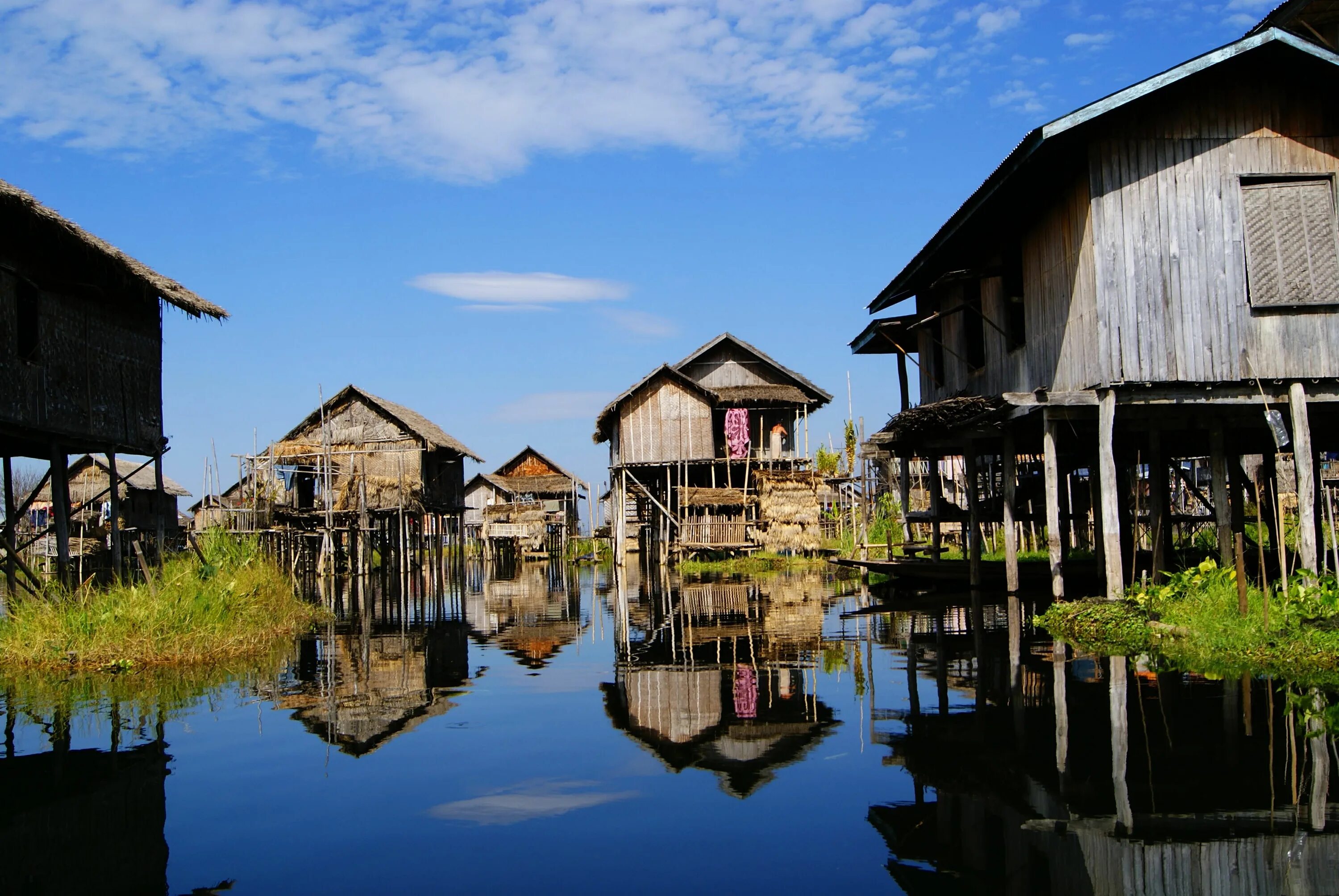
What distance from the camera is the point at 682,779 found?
6.96m

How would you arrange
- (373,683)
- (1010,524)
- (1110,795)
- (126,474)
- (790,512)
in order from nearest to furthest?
(1110,795), (373,683), (1010,524), (790,512), (126,474)

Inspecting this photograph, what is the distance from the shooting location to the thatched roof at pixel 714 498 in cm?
3228

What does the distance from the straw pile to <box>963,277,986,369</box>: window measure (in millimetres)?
14493

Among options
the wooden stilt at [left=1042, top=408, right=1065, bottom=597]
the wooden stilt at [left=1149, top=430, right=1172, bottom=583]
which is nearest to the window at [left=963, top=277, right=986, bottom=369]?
the wooden stilt at [left=1149, top=430, right=1172, bottom=583]

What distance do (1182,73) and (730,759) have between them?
909cm

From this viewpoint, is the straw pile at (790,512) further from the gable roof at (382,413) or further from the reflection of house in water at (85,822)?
the reflection of house in water at (85,822)

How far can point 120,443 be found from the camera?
16.5m

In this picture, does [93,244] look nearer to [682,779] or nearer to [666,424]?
[682,779]

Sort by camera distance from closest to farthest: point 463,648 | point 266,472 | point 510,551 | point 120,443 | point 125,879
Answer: point 125,879
point 463,648
point 120,443
point 266,472
point 510,551

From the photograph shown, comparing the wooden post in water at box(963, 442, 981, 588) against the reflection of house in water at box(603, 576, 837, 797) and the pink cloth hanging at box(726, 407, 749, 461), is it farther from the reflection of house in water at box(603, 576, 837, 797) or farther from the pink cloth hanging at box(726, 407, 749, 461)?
the pink cloth hanging at box(726, 407, 749, 461)

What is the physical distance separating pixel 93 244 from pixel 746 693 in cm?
1000

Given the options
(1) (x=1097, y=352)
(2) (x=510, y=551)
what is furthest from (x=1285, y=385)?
(2) (x=510, y=551)

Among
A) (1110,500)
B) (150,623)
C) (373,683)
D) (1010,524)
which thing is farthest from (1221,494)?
(150,623)

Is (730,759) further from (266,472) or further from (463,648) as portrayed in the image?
(266,472)
